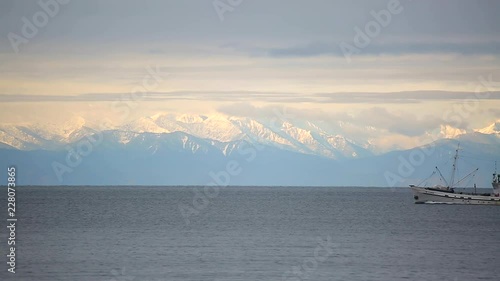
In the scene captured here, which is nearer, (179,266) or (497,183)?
(179,266)

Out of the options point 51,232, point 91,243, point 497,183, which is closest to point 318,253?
point 91,243

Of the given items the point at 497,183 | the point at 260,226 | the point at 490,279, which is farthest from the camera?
the point at 497,183

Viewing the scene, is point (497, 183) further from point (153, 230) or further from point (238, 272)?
point (238, 272)

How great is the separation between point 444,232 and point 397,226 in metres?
13.2

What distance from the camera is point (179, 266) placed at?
235ft

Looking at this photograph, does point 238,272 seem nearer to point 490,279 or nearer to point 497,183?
point 490,279

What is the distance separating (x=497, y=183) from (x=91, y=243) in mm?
130524

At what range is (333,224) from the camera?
13225cm

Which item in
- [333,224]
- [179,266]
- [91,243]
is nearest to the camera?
[179,266]

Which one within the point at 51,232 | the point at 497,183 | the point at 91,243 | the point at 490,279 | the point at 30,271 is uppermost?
the point at 497,183

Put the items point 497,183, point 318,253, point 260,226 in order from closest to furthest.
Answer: point 318,253, point 260,226, point 497,183

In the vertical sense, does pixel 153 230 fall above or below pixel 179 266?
above

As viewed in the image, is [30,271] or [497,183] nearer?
[30,271]

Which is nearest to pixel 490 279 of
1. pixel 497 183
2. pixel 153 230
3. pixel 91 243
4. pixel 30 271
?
pixel 30 271
